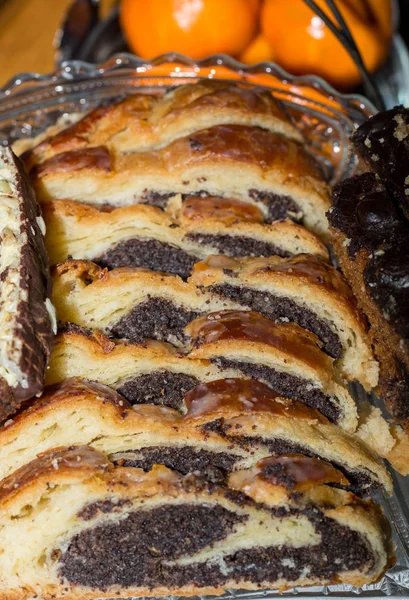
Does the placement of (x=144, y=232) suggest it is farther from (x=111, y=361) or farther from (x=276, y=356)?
(x=276, y=356)

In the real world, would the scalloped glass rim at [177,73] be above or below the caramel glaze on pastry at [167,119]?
above

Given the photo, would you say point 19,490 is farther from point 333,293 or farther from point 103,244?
point 333,293

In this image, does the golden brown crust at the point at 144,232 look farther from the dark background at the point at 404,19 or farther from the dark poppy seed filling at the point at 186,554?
the dark background at the point at 404,19

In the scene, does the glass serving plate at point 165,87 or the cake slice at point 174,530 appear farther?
the glass serving plate at point 165,87

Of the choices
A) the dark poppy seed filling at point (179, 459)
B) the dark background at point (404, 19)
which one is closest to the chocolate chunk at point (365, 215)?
the dark poppy seed filling at point (179, 459)

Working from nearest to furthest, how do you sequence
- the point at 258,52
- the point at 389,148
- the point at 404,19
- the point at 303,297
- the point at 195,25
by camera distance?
1. the point at 303,297
2. the point at 389,148
3. the point at 195,25
4. the point at 258,52
5. the point at 404,19

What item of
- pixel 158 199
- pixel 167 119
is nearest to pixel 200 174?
pixel 158 199
